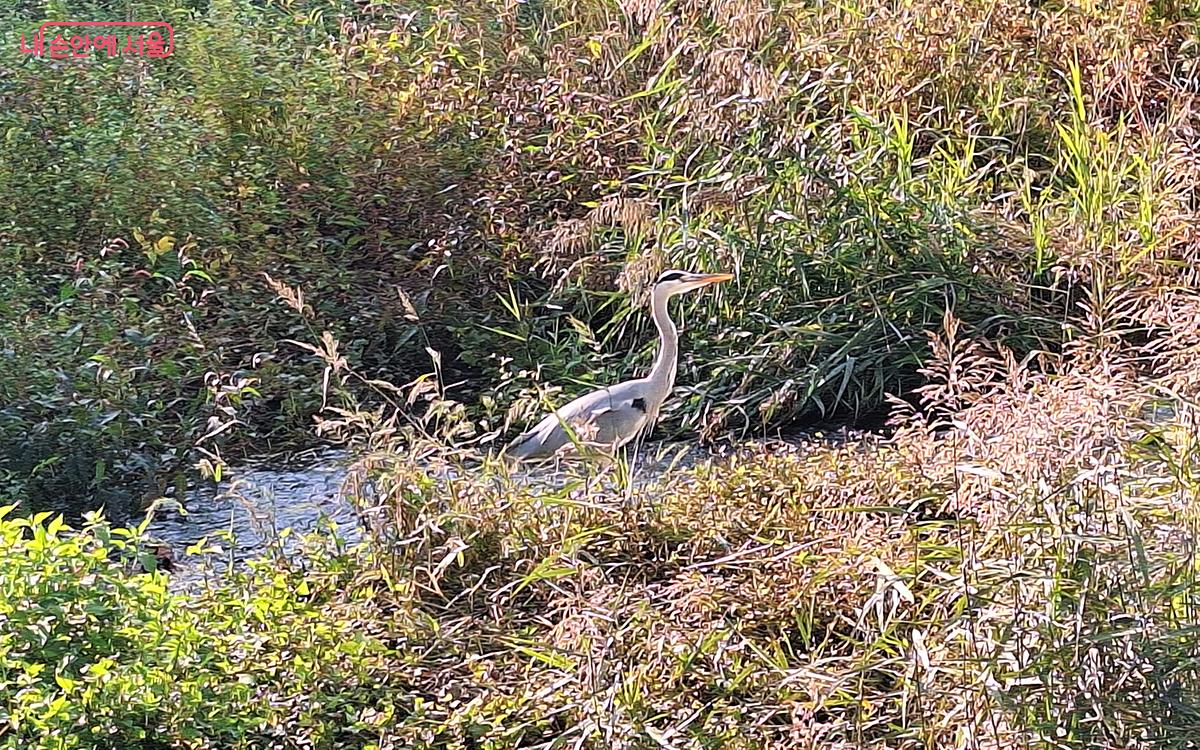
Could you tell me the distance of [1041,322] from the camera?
5.01 meters

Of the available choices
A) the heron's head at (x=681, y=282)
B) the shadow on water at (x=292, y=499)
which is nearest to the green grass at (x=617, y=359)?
the shadow on water at (x=292, y=499)

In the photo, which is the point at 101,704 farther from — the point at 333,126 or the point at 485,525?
the point at 333,126

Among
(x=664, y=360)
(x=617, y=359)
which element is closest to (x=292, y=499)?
(x=664, y=360)

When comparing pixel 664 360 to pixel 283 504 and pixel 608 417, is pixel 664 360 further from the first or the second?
pixel 283 504

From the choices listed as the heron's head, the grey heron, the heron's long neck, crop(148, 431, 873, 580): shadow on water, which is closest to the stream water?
crop(148, 431, 873, 580): shadow on water

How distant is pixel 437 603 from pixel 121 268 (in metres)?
2.05

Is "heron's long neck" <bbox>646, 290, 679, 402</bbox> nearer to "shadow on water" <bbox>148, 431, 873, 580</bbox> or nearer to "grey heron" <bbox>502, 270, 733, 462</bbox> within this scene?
"grey heron" <bbox>502, 270, 733, 462</bbox>

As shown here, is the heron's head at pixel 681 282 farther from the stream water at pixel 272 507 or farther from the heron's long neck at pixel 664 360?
the stream water at pixel 272 507

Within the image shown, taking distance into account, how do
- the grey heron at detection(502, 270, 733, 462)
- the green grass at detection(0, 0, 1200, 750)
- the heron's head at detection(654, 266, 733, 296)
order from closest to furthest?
the green grass at detection(0, 0, 1200, 750) → the grey heron at detection(502, 270, 733, 462) → the heron's head at detection(654, 266, 733, 296)

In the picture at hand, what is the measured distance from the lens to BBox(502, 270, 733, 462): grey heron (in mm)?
4293

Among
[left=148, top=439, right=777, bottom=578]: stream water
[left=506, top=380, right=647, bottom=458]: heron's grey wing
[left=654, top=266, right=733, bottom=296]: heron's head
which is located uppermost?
[left=654, top=266, right=733, bottom=296]: heron's head

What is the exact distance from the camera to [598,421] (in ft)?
14.3

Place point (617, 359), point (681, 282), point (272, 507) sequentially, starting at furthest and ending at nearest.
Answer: point (617, 359)
point (681, 282)
point (272, 507)

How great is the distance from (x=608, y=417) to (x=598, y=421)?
4cm
